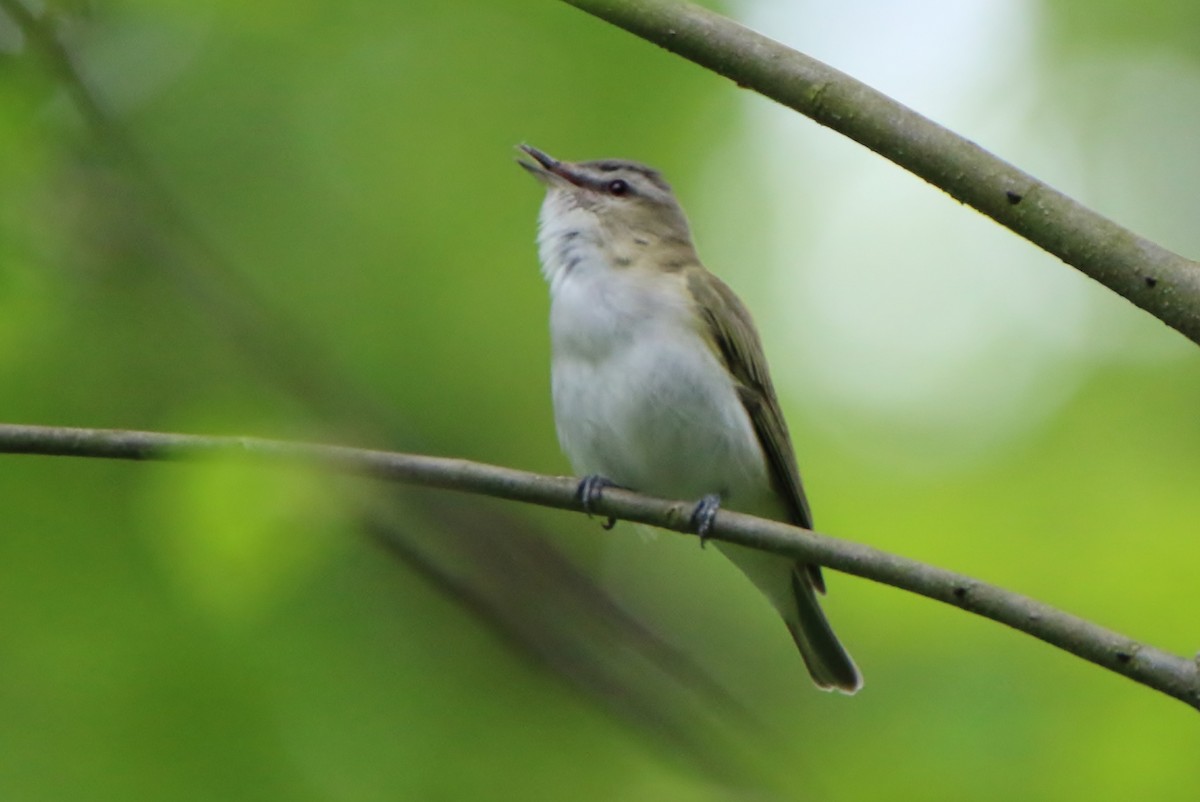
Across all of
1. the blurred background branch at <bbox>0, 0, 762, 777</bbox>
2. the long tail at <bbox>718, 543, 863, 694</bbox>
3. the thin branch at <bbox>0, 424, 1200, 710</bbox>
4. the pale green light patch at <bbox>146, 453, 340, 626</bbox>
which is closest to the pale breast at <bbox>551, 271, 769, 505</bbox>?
the long tail at <bbox>718, 543, 863, 694</bbox>

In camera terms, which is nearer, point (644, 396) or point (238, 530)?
point (238, 530)

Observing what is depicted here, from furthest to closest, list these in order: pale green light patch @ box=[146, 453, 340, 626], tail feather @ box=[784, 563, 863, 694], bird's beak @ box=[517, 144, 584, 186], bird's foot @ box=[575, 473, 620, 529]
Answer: bird's beak @ box=[517, 144, 584, 186], tail feather @ box=[784, 563, 863, 694], pale green light patch @ box=[146, 453, 340, 626], bird's foot @ box=[575, 473, 620, 529]

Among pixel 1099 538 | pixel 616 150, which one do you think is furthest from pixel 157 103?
pixel 1099 538

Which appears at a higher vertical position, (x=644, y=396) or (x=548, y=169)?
(x=548, y=169)

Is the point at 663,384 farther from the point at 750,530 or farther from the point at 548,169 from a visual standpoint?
the point at 750,530

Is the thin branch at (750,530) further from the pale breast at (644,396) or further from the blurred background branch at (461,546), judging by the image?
the pale breast at (644,396)

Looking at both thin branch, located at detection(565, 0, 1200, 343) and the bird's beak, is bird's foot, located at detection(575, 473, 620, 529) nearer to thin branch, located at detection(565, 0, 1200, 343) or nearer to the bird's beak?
thin branch, located at detection(565, 0, 1200, 343)

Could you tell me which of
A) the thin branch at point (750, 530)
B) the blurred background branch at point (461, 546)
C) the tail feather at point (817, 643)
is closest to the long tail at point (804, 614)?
the tail feather at point (817, 643)

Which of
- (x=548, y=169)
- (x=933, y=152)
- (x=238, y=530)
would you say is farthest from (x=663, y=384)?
(x=933, y=152)
